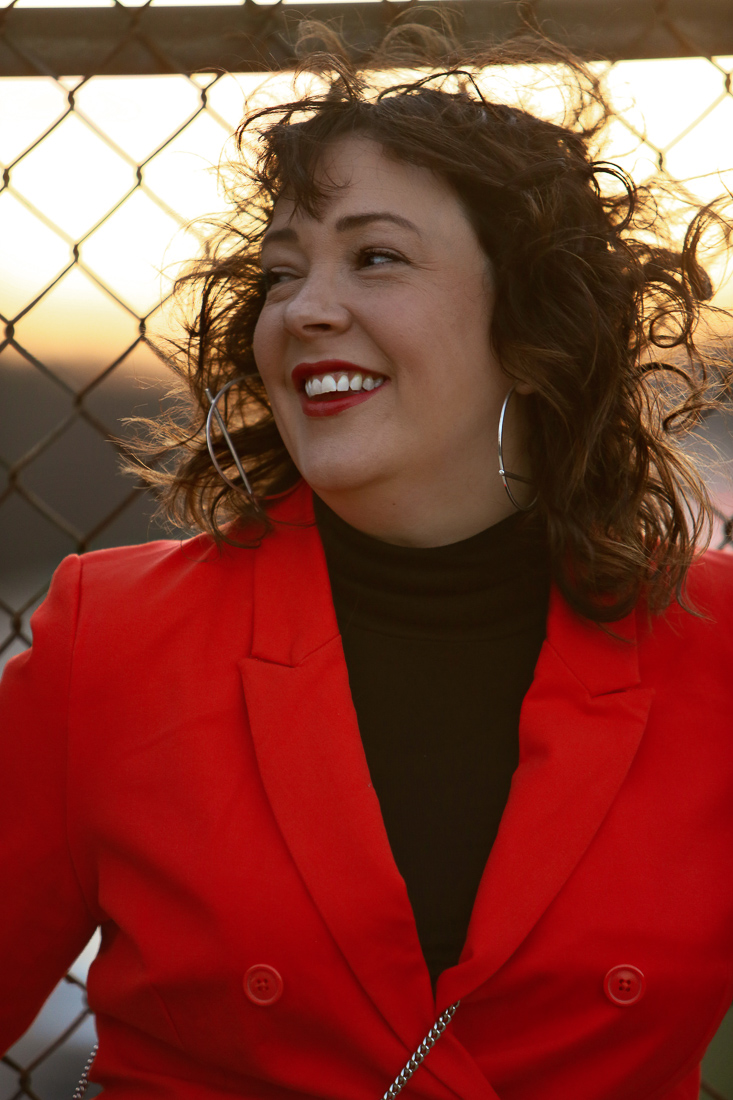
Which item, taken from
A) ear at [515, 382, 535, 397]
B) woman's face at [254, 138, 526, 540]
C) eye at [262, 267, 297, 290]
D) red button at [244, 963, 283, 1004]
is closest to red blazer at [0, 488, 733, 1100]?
red button at [244, 963, 283, 1004]

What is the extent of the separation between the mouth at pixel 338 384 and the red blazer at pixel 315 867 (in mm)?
312

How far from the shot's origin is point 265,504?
1803mm

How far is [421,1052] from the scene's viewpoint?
1.37 meters

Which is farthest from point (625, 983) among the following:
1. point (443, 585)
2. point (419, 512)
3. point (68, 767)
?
point (68, 767)

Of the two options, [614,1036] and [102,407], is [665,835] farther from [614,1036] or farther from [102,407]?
[102,407]

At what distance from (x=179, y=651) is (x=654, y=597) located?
2.52ft

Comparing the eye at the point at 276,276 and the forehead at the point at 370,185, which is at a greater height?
the forehead at the point at 370,185

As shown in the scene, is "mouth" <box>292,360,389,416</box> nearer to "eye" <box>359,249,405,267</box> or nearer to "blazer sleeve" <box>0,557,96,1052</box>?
"eye" <box>359,249,405,267</box>

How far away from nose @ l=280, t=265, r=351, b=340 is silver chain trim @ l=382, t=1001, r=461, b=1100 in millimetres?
977

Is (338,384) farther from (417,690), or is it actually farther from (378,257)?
(417,690)

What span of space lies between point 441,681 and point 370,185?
77cm

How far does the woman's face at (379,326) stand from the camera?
1.50m

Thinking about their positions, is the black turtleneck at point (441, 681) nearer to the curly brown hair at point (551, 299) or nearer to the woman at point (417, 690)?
the woman at point (417, 690)

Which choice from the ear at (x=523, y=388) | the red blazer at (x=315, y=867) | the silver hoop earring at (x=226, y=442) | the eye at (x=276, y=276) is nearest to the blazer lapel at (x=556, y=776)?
the red blazer at (x=315, y=867)
